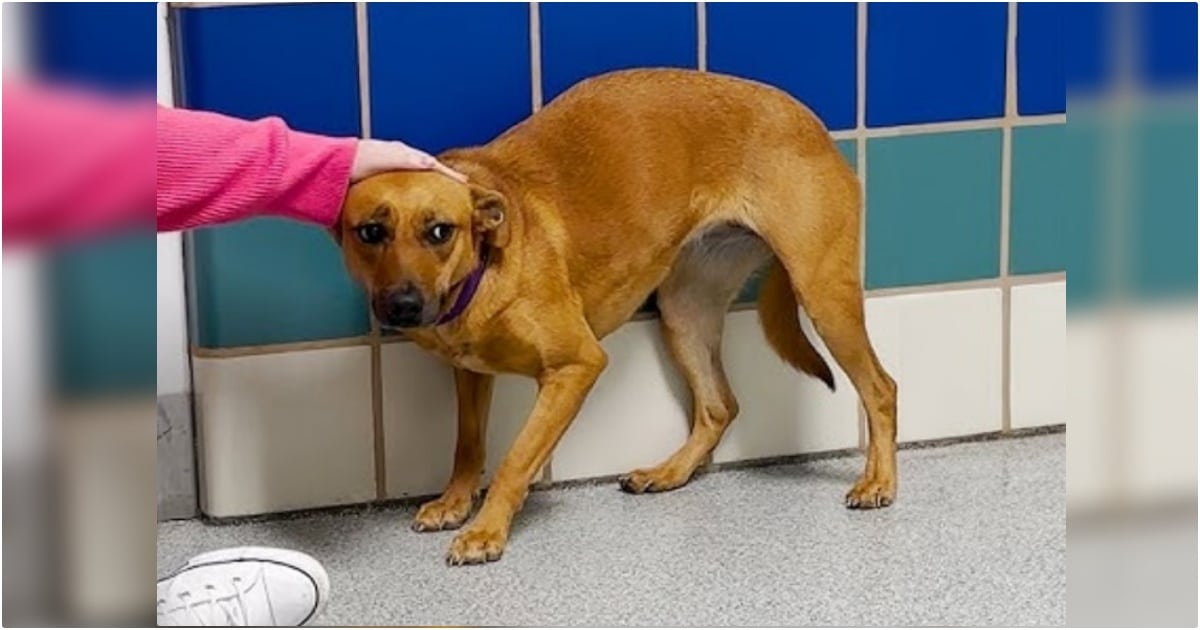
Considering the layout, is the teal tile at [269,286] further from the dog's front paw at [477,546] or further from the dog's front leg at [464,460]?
the dog's front paw at [477,546]

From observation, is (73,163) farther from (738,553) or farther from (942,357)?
(942,357)

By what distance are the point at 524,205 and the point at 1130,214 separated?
39.8 inches

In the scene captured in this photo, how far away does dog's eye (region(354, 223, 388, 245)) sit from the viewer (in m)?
1.45

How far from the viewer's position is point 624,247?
1638 mm

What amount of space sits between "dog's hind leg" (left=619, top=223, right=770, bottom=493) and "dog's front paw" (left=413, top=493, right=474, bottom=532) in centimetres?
19

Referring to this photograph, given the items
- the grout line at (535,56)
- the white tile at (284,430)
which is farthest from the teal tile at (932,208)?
the white tile at (284,430)

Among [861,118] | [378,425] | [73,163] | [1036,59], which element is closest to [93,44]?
[73,163]

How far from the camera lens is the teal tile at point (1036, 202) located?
5.99 feet

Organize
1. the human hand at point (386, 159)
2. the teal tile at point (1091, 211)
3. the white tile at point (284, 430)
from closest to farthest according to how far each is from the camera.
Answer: the teal tile at point (1091, 211)
the human hand at point (386, 159)
the white tile at point (284, 430)

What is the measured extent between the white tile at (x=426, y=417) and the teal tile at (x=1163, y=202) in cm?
115

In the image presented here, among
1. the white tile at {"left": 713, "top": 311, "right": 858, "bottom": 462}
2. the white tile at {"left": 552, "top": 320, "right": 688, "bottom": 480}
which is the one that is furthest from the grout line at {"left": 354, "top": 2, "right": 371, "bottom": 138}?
the white tile at {"left": 713, "top": 311, "right": 858, "bottom": 462}

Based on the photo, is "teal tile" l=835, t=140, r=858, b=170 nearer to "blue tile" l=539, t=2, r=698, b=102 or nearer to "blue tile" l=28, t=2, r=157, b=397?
"blue tile" l=539, t=2, r=698, b=102

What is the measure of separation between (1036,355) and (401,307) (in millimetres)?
810

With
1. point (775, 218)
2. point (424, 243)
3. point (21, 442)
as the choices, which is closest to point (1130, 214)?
point (21, 442)
